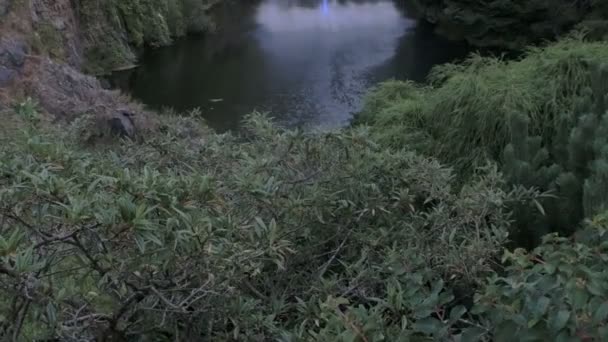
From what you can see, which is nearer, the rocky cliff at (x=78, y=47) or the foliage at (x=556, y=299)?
the foliage at (x=556, y=299)

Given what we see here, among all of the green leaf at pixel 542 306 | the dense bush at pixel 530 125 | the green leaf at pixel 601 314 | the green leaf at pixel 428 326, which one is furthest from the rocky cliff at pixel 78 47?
the green leaf at pixel 601 314

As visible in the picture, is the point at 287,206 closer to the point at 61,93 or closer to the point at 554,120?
the point at 554,120

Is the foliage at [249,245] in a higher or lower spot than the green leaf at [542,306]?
lower

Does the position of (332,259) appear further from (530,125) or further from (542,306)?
(530,125)

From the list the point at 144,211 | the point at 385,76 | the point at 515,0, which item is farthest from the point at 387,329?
the point at 515,0

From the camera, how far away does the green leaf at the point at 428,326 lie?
1.57 meters

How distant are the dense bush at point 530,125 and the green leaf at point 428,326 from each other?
1.79 meters

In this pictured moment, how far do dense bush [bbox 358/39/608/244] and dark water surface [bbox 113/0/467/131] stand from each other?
6488mm

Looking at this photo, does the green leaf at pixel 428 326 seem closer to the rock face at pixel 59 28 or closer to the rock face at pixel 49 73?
the rock face at pixel 49 73

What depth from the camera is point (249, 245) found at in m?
1.88

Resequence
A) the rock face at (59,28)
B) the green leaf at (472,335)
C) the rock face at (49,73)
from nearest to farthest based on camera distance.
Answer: the green leaf at (472,335) < the rock face at (49,73) < the rock face at (59,28)

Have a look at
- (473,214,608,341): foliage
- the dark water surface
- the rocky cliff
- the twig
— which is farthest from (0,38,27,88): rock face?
(473,214,608,341): foliage

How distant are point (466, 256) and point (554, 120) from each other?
346 cm

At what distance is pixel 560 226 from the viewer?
3717mm
